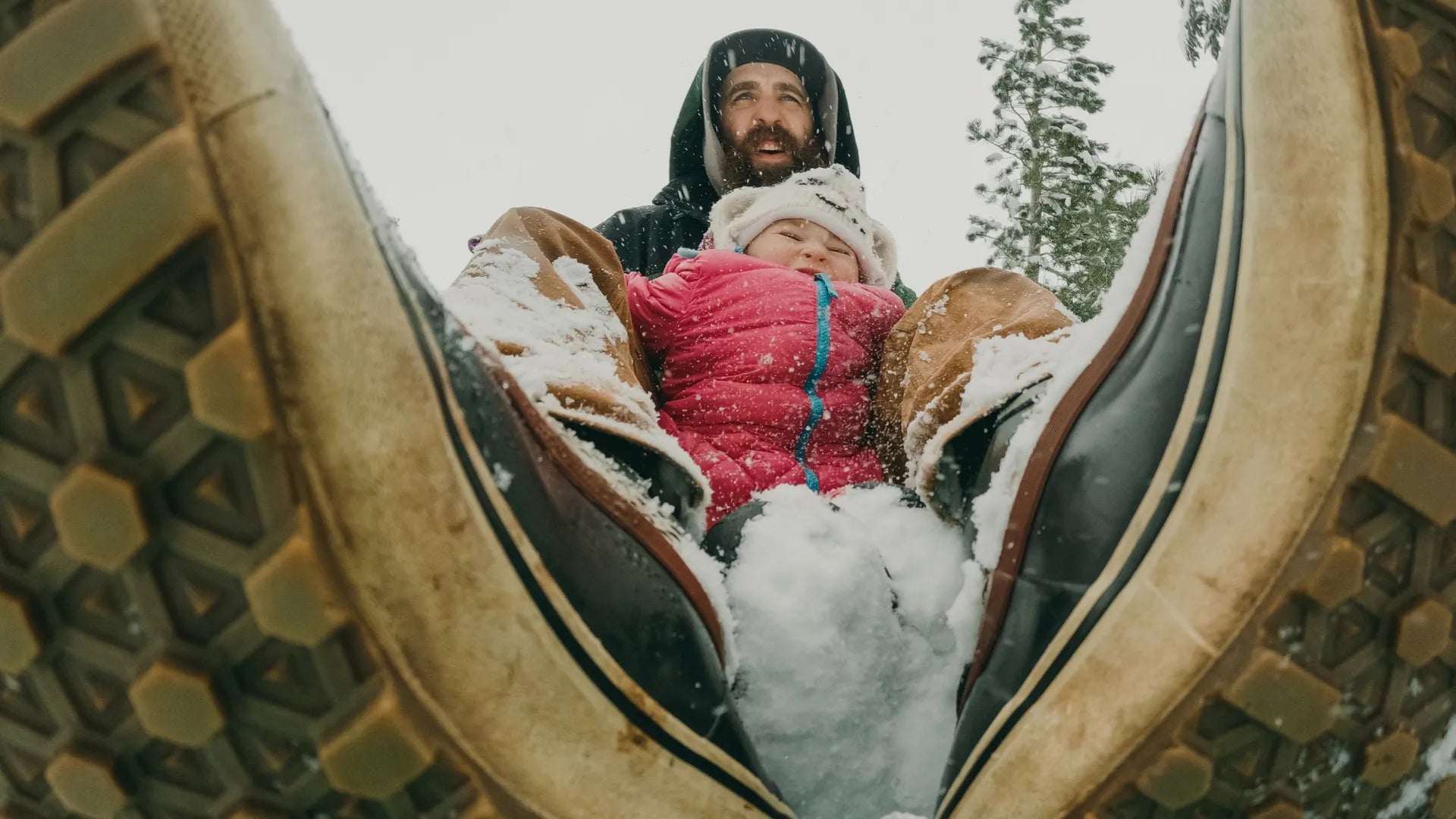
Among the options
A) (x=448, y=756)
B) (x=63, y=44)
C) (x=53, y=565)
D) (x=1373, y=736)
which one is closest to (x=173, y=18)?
(x=63, y=44)

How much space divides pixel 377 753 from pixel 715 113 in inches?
101

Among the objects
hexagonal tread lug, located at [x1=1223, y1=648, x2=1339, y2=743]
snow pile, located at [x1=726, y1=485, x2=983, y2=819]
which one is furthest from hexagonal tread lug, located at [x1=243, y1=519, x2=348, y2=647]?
hexagonal tread lug, located at [x1=1223, y1=648, x2=1339, y2=743]

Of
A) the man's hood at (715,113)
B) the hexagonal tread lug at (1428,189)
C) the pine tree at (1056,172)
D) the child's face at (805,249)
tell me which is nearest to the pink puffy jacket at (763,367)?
the child's face at (805,249)

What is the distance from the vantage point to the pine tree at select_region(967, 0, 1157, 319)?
1001 cm

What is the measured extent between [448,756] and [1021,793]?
0.33 m

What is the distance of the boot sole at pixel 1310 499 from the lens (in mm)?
453

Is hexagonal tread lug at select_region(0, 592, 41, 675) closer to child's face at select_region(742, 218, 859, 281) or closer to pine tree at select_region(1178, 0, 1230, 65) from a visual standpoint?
pine tree at select_region(1178, 0, 1230, 65)

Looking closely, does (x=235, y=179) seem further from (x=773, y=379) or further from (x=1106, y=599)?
(x=773, y=379)

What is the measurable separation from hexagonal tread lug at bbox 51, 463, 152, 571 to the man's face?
218 cm

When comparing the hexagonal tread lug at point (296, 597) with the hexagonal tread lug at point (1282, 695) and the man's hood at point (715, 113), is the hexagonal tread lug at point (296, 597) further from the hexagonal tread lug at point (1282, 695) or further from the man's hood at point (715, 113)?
the man's hood at point (715, 113)

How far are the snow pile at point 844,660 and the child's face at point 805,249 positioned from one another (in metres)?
1.04

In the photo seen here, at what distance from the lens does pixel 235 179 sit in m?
0.38

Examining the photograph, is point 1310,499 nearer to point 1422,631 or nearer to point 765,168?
point 1422,631

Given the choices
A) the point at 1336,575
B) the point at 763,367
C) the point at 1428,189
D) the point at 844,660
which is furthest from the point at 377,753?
the point at 763,367
